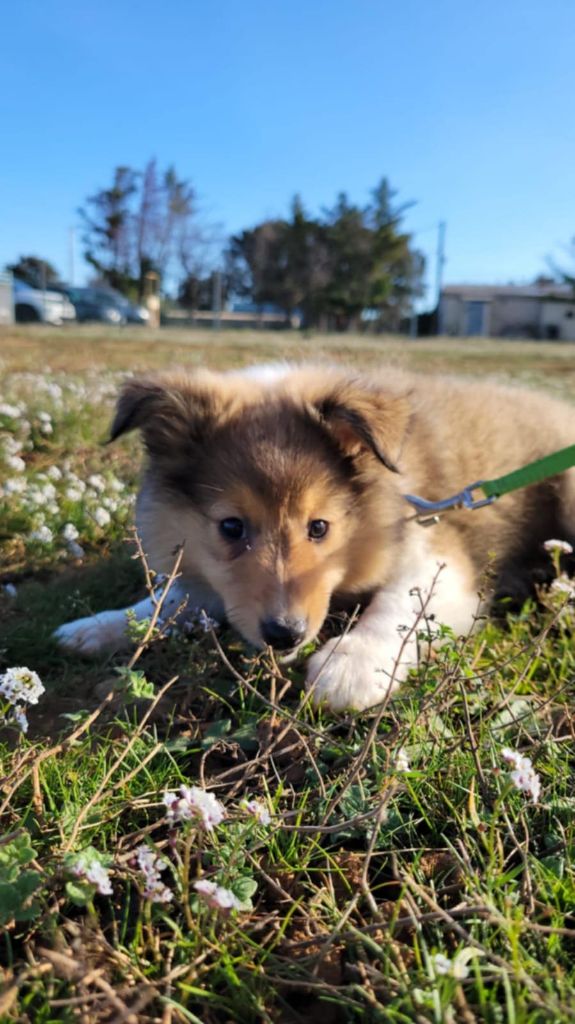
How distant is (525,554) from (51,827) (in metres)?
2.85

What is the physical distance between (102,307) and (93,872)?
117 feet

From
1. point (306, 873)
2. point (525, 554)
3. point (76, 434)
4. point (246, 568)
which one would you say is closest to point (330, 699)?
point (246, 568)

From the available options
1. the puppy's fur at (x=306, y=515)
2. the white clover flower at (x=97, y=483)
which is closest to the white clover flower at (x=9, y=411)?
the white clover flower at (x=97, y=483)

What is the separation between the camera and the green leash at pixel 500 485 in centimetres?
299

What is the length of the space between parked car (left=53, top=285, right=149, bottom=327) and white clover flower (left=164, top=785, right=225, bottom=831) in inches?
1337

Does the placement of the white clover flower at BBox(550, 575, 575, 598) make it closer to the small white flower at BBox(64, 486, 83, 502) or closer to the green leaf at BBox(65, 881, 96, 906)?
the green leaf at BBox(65, 881, 96, 906)

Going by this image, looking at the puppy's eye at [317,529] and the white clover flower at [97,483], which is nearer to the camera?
the puppy's eye at [317,529]

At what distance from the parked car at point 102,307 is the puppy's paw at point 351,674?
3295 centimetres

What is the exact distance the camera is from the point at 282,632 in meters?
2.41

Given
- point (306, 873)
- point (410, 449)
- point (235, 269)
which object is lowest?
point (306, 873)

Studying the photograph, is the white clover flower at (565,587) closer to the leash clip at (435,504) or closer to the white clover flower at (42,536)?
the leash clip at (435,504)

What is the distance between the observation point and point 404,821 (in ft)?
6.26

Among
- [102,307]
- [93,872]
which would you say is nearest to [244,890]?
[93,872]

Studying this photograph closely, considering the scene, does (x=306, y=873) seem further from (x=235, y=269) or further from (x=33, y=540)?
(x=235, y=269)
